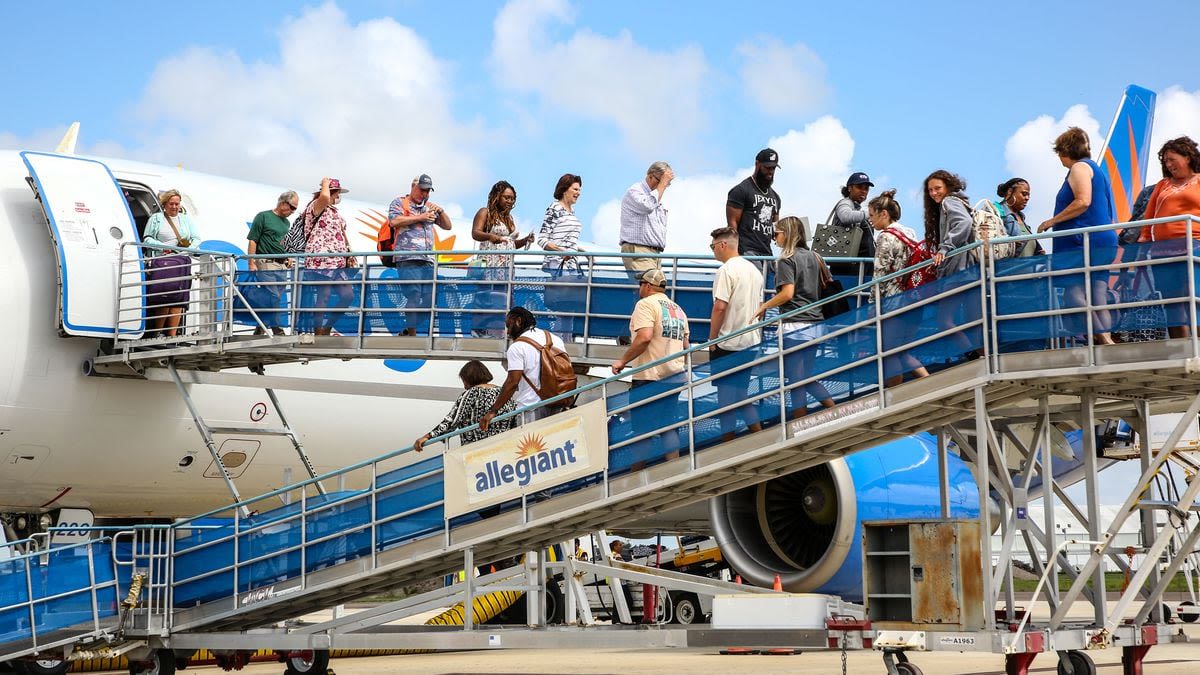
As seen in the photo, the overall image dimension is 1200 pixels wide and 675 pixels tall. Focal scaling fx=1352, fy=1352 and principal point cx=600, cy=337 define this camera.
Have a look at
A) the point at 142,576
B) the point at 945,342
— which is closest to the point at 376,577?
the point at 142,576

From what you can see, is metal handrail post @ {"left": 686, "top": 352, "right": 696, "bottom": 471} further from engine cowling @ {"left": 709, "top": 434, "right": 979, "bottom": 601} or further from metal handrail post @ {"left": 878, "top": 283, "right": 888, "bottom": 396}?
engine cowling @ {"left": 709, "top": 434, "right": 979, "bottom": 601}

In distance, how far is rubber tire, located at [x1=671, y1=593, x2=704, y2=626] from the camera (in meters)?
19.9

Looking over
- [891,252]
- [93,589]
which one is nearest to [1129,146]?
[891,252]

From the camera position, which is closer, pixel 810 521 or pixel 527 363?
pixel 527 363

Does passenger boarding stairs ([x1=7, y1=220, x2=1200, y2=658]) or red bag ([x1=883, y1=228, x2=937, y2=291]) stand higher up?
red bag ([x1=883, y1=228, x2=937, y2=291])

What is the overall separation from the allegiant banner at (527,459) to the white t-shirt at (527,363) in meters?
0.31

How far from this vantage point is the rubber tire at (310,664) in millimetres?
12258

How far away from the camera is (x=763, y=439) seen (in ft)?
29.0

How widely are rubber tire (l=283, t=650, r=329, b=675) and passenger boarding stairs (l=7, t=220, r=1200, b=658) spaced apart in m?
1.22

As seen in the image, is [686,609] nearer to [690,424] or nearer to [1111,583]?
[690,424]

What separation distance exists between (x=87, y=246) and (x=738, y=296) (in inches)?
231

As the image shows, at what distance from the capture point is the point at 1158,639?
353 inches

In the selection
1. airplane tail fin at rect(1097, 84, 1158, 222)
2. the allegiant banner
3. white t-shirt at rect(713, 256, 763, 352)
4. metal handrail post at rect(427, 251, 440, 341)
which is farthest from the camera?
airplane tail fin at rect(1097, 84, 1158, 222)

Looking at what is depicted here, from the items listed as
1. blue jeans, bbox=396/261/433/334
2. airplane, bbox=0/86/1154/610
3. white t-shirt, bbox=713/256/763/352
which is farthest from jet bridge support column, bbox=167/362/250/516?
white t-shirt, bbox=713/256/763/352
